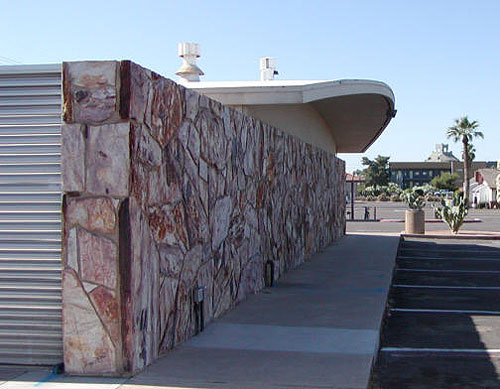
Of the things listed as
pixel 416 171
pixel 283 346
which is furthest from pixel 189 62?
pixel 416 171

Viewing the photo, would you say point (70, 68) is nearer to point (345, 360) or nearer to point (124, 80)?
point (124, 80)

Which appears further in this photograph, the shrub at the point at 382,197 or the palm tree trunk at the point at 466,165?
the shrub at the point at 382,197

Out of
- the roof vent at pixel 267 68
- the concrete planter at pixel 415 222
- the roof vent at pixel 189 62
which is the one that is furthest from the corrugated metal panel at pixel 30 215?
the concrete planter at pixel 415 222

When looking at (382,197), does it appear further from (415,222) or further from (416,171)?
(415,222)

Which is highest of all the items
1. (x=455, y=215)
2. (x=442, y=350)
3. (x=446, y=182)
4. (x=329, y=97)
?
(x=329, y=97)

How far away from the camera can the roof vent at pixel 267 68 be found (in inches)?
837

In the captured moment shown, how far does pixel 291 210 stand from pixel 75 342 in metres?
9.76

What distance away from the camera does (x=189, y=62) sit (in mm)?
19219

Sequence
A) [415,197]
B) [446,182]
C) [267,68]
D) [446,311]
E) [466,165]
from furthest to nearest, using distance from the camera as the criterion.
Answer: [446,182] → [466,165] → [415,197] → [267,68] → [446,311]

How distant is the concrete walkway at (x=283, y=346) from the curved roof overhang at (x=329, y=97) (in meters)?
4.12

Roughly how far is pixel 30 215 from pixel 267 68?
14.5 metres

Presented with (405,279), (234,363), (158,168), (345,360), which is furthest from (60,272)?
(405,279)

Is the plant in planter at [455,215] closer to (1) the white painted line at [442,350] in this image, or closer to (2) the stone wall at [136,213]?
(2) the stone wall at [136,213]

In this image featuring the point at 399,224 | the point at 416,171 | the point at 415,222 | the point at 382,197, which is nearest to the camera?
the point at 415,222
